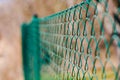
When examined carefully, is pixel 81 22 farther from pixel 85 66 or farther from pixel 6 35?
pixel 6 35

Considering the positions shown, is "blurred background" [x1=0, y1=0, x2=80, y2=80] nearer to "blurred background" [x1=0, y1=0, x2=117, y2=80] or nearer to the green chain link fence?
"blurred background" [x1=0, y1=0, x2=117, y2=80]

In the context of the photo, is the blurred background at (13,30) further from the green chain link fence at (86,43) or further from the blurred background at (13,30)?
the green chain link fence at (86,43)

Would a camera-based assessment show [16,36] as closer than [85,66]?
No

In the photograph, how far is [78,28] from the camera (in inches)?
63.1

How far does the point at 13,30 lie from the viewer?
671cm

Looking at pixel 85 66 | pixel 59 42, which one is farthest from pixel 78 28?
pixel 59 42

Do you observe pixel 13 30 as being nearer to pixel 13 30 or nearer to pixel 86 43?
pixel 13 30

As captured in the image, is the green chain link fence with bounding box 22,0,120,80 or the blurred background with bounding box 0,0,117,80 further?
the blurred background with bounding box 0,0,117,80

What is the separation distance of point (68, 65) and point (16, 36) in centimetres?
481

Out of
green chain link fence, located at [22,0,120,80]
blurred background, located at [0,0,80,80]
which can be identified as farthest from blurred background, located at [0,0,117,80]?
green chain link fence, located at [22,0,120,80]

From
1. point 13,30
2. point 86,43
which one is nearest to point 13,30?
point 13,30

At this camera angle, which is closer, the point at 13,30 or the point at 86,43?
the point at 86,43

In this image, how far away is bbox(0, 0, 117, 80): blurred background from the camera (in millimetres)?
6314

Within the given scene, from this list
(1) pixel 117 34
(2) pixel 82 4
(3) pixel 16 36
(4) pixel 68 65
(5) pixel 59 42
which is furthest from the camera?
(3) pixel 16 36
